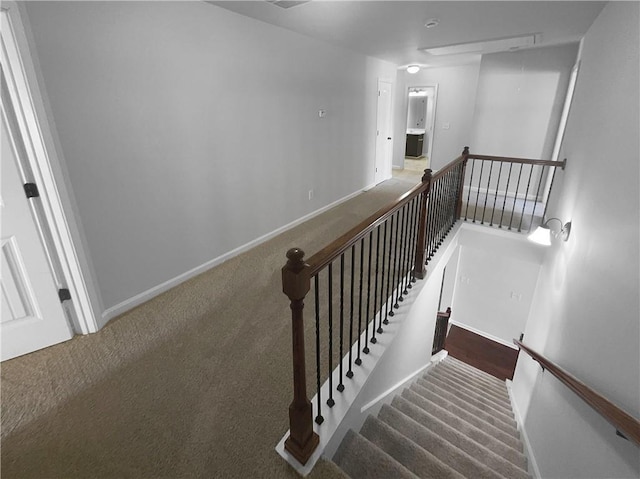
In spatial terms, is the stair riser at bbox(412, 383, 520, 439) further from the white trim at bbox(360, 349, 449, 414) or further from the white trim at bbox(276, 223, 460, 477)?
the white trim at bbox(276, 223, 460, 477)

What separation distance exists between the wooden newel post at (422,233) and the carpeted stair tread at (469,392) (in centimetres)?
159

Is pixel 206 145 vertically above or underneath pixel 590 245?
above

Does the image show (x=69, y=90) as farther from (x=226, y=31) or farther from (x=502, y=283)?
(x=502, y=283)

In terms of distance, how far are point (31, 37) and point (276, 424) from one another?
97.9 inches

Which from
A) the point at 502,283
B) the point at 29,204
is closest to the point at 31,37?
the point at 29,204

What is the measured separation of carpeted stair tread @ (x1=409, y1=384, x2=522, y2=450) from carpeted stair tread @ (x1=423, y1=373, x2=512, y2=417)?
0.58 metres

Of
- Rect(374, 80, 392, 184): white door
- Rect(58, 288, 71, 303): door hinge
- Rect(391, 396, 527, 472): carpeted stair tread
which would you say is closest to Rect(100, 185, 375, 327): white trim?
Rect(58, 288, 71, 303): door hinge

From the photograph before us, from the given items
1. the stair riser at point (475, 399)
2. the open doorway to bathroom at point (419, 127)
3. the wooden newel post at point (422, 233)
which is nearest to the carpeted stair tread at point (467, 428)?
the stair riser at point (475, 399)

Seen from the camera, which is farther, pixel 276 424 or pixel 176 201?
pixel 176 201

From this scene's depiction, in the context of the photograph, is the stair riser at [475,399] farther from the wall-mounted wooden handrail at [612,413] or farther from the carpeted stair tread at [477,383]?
the wall-mounted wooden handrail at [612,413]

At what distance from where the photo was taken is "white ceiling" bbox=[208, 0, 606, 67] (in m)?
2.68

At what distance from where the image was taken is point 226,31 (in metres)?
2.80

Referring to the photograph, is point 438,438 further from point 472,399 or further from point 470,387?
point 470,387

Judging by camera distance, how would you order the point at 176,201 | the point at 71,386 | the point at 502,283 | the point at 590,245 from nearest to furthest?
the point at 71,386 < the point at 590,245 < the point at 176,201 < the point at 502,283
